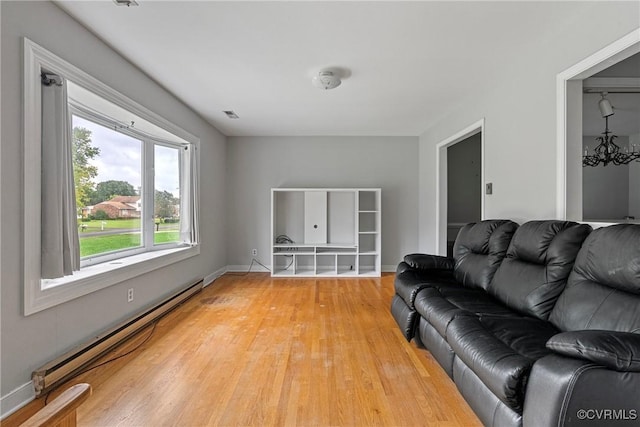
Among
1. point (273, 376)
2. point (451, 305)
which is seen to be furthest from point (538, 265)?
point (273, 376)

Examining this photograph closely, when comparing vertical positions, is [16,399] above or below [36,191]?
below

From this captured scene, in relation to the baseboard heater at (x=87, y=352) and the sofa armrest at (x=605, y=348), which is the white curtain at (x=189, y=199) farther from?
the sofa armrest at (x=605, y=348)

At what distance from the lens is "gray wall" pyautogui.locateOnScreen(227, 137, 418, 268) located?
551cm

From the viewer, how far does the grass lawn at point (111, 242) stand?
2719 millimetres

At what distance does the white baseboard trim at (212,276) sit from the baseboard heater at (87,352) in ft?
4.30

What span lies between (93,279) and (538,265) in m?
3.24

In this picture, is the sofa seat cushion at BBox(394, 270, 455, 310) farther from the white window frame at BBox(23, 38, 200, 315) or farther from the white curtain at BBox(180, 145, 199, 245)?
the white curtain at BBox(180, 145, 199, 245)

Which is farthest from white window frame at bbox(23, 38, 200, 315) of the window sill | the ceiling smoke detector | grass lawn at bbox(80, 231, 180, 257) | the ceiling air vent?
the ceiling smoke detector

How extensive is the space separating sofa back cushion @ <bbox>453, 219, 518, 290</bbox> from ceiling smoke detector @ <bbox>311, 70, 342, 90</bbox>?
6.47 ft

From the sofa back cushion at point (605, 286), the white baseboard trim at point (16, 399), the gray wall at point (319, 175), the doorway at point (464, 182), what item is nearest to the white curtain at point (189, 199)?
the gray wall at point (319, 175)

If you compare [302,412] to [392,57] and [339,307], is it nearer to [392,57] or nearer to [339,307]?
[339,307]

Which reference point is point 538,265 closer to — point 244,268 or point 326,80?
point 326,80

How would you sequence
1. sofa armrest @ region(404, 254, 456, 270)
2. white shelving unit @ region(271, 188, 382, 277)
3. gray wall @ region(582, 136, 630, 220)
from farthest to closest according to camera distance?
gray wall @ region(582, 136, 630, 220), white shelving unit @ region(271, 188, 382, 277), sofa armrest @ region(404, 254, 456, 270)

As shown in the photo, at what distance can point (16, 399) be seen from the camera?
1703 millimetres
